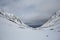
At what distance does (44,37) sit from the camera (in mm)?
2568

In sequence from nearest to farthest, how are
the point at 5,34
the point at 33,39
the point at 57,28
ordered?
the point at 5,34
the point at 33,39
the point at 57,28

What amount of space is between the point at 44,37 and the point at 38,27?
30 centimetres

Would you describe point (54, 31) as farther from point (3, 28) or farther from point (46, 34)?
point (3, 28)

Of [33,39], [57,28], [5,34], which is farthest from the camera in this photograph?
[57,28]

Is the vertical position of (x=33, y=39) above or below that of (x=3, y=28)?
below

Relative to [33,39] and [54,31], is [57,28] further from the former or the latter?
[33,39]

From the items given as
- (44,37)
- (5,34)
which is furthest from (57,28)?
(5,34)

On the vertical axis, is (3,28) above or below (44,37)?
above

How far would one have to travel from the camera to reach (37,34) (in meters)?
2.57

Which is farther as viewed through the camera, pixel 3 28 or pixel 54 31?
pixel 54 31

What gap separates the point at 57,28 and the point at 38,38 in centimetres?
45

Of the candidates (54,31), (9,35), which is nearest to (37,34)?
(54,31)

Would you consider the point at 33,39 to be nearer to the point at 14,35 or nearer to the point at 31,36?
the point at 31,36

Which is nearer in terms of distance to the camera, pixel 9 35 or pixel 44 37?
pixel 9 35
